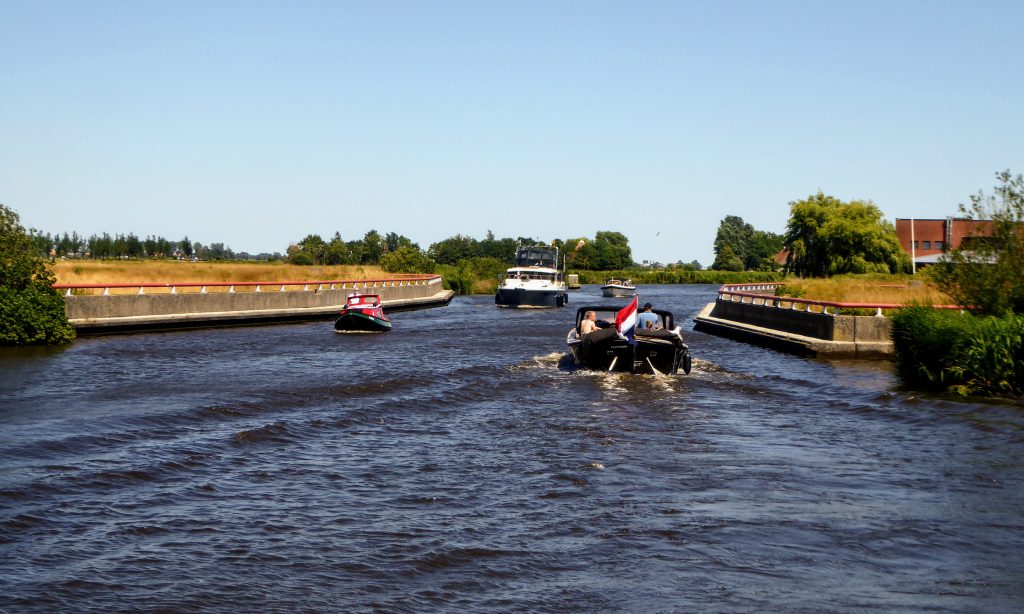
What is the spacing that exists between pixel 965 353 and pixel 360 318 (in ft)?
78.4

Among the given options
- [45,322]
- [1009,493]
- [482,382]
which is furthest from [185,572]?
[45,322]

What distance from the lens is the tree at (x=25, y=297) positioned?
28578 mm

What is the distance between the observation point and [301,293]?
46438mm

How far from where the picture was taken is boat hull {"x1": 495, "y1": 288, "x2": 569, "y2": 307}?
6234cm

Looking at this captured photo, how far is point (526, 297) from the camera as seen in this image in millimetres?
62469

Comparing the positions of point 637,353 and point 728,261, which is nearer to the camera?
point 637,353

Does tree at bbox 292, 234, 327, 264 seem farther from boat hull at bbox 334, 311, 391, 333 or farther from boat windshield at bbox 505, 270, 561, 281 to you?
boat hull at bbox 334, 311, 391, 333

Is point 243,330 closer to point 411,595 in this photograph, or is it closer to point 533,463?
point 533,463

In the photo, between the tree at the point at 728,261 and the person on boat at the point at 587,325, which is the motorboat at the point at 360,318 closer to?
the person on boat at the point at 587,325

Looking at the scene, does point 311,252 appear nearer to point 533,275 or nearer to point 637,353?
point 533,275

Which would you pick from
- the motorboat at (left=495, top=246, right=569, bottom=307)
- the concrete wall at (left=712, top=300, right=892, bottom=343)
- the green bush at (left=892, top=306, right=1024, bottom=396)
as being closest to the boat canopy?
the motorboat at (left=495, top=246, right=569, bottom=307)

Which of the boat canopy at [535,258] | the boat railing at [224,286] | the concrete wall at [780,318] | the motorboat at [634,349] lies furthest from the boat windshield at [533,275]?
the motorboat at [634,349]

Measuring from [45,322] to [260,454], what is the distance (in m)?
18.8

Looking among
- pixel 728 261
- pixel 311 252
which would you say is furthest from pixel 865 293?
pixel 728 261
